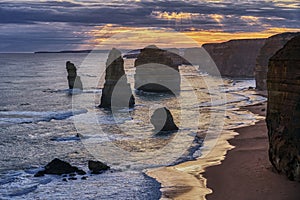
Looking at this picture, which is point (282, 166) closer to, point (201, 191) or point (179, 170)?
point (201, 191)

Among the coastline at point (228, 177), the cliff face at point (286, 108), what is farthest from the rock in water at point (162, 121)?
the cliff face at point (286, 108)

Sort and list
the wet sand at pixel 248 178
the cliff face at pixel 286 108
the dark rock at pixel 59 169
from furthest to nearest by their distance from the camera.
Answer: the dark rock at pixel 59 169 → the cliff face at pixel 286 108 → the wet sand at pixel 248 178

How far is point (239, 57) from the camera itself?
152 meters

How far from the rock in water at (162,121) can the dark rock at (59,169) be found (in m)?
16.6

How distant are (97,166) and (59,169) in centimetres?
259

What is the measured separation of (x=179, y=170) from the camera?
29.6m

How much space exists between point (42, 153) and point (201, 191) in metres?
16.0

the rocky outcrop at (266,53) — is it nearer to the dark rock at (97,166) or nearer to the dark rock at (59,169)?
the dark rock at (97,166)

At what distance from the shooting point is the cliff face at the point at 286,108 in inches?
896

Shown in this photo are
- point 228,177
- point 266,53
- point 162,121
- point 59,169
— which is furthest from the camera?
point 266,53

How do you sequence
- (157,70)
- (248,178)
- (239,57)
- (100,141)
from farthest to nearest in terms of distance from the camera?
(239,57) → (157,70) → (100,141) → (248,178)

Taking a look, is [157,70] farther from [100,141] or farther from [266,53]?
[100,141]

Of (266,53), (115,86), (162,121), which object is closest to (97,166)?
(162,121)

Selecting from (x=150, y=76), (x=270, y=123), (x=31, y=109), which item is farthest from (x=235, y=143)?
(x=150, y=76)
